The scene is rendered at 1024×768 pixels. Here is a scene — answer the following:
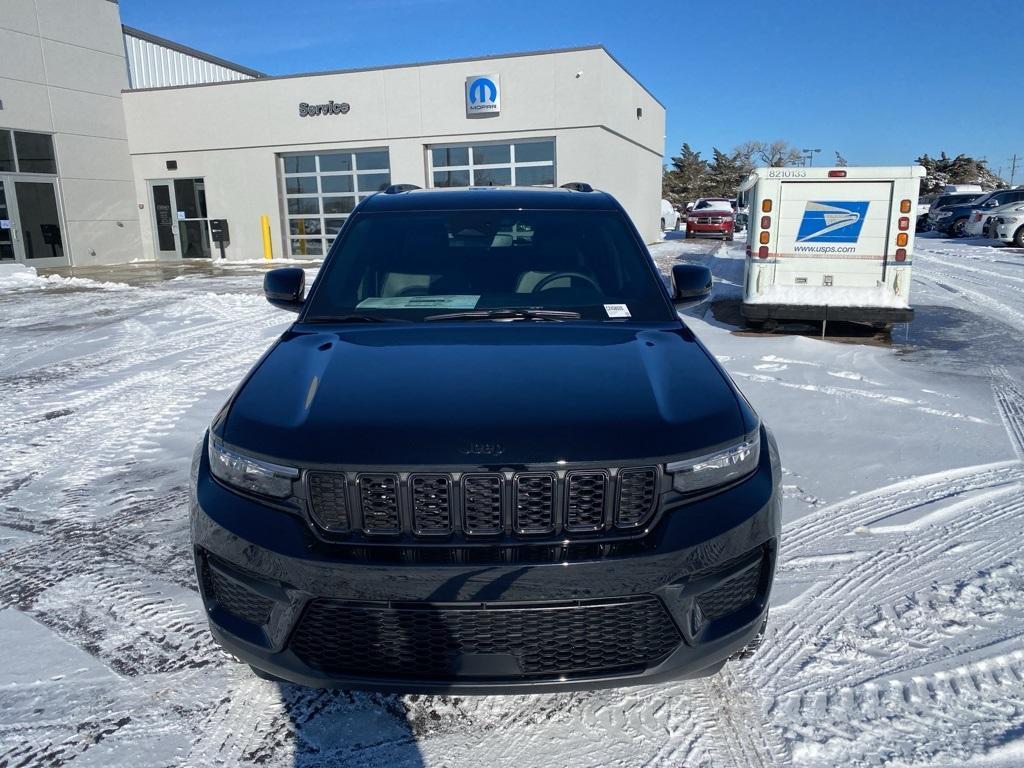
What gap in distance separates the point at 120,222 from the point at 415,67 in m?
10.9

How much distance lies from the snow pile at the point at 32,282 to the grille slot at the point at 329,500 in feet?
51.8

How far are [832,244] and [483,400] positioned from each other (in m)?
8.25

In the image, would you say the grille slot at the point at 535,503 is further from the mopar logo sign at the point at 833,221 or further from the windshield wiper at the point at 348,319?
the mopar logo sign at the point at 833,221

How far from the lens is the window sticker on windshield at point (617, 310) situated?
3.22 m

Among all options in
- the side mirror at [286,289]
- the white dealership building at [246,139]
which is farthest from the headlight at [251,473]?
the white dealership building at [246,139]

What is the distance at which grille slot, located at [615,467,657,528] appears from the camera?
6.97 feet

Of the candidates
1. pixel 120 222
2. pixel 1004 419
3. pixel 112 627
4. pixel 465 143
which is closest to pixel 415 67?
pixel 465 143

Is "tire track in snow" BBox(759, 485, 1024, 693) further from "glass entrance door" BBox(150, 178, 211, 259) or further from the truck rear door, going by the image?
"glass entrance door" BBox(150, 178, 211, 259)

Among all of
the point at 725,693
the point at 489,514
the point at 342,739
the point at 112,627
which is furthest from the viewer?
the point at 112,627

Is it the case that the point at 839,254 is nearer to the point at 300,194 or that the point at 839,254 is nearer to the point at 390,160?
the point at 390,160

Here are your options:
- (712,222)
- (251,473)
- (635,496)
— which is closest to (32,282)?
(251,473)

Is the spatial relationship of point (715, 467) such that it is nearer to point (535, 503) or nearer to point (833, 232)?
point (535, 503)

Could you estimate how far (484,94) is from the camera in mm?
21094

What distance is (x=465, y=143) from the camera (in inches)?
871
